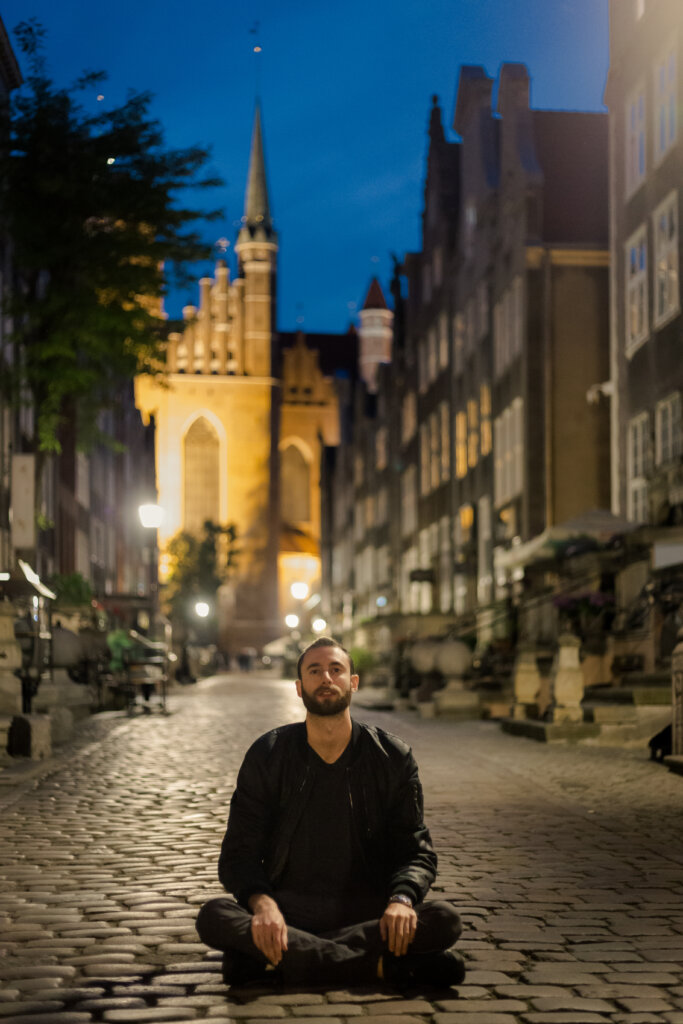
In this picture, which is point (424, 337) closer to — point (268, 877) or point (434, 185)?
point (434, 185)

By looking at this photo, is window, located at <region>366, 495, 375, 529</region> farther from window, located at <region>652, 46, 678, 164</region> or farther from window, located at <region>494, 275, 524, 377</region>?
window, located at <region>652, 46, 678, 164</region>

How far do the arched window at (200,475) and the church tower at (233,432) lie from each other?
0.06 metres

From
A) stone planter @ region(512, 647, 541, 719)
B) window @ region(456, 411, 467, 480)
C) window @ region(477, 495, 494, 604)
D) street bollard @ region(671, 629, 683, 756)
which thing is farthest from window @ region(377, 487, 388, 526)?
street bollard @ region(671, 629, 683, 756)

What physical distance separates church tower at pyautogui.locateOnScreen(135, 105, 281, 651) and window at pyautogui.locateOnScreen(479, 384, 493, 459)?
48862 millimetres

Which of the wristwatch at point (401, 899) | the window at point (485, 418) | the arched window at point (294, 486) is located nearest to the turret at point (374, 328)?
the arched window at point (294, 486)

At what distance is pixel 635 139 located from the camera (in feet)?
84.9

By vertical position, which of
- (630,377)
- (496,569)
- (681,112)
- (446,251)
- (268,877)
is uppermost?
(446,251)

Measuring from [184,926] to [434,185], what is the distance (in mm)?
41857

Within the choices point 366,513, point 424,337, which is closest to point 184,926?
point 424,337

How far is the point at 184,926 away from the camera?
615cm

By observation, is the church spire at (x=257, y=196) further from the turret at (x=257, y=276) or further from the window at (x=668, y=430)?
the window at (x=668, y=430)

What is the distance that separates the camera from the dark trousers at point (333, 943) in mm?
4789

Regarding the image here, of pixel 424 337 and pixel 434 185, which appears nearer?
pixel 434 185

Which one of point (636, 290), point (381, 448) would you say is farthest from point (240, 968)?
point (381, 448)
